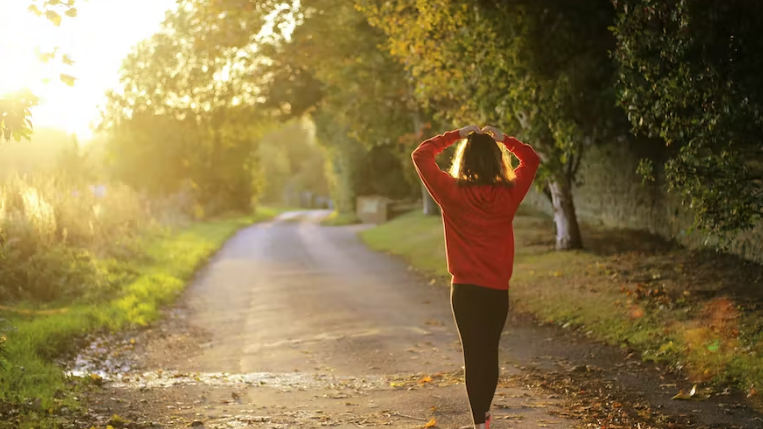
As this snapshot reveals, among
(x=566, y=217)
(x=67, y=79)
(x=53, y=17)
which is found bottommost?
(x=566, y=217)

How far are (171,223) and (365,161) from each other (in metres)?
16.0

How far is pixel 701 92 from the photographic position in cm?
968

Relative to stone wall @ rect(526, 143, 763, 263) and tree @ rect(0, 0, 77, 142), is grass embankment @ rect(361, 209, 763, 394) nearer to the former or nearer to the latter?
stone wall @ rect(526, 143, 763, 263)

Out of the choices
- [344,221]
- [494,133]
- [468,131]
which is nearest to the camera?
[468,131]

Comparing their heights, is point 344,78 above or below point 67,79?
above

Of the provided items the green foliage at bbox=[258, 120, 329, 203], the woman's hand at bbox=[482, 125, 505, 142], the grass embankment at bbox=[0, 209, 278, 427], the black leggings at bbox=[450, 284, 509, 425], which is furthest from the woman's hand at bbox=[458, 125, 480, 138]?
the green foliage at bbox=[258, 120, 329, 203]

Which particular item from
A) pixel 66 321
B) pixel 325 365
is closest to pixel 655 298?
pixel 325 365

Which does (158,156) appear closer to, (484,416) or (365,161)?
(365,161)

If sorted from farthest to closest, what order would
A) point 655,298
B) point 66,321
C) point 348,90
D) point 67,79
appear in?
point 348,90 < point 655,298 < point 66,321 < point 67,79

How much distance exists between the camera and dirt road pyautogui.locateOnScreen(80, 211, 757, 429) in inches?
271

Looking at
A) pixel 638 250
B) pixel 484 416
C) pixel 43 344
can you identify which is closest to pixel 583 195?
pixel 638 250

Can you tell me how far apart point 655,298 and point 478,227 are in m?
7.38

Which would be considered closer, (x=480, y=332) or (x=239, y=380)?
(x=480, y=332)

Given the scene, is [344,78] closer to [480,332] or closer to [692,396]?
[692,396]
